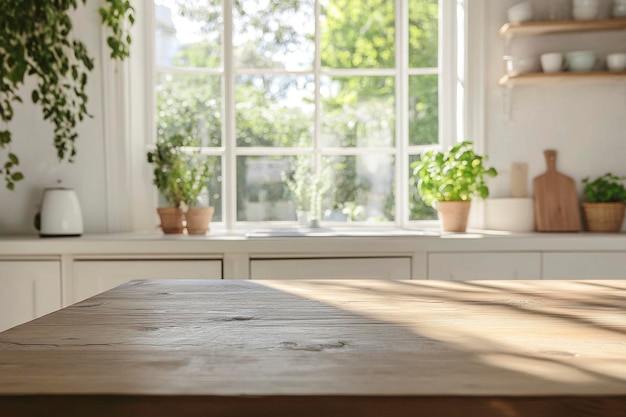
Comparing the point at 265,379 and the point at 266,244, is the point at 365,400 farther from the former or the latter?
the point at 266,244

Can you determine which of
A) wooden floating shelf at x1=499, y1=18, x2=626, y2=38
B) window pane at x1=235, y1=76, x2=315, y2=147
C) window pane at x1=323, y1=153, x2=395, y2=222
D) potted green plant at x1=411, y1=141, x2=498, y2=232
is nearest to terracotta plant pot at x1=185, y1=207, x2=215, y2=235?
window pane at x1=235, y1=76, x2=315, y2=147

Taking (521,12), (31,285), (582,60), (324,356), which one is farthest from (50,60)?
(324,356)

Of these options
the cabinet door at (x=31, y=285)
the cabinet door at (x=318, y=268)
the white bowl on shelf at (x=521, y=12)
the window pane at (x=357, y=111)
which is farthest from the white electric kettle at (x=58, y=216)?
the white bowl on shelf at (x=521, y=12)

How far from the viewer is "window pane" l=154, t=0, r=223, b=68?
3564mm

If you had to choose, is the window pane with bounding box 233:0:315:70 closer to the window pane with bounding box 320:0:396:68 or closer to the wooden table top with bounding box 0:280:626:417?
the window pane with bounding box 320:0:396:68

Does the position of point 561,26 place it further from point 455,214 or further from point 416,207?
point 416,207

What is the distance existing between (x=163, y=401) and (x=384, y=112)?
3161 millimetres

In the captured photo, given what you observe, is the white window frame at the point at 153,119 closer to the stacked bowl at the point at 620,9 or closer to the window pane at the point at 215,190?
the window pane at the point at 215,190

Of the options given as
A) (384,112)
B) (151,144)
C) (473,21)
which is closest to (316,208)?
(384,112)

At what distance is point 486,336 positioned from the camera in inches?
34.6

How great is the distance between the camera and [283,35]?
3.67 m

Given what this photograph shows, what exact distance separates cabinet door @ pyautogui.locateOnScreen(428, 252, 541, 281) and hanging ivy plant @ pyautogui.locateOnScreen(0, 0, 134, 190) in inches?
68.2

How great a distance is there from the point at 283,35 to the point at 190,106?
2.15ft

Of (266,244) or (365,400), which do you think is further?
(266,244)
